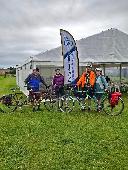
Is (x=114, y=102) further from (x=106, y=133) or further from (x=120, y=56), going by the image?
(x=120, y=56)

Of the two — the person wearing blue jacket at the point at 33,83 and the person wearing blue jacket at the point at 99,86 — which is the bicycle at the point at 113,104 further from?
the person wearing blue jacket at the point at 33,83

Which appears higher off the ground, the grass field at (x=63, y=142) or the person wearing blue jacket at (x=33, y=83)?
the person wearing blue jacket at (x=33, y=83)

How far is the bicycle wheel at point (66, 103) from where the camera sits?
44.7 feet

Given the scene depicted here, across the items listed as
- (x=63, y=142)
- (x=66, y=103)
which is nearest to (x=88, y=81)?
(x=66, y=103)

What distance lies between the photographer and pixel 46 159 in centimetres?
675

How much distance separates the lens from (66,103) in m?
13.7

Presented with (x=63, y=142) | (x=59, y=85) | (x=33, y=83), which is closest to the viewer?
(x=63, y=142)

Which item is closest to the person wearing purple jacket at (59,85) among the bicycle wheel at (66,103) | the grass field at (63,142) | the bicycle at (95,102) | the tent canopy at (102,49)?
the bicycle at (95,102)

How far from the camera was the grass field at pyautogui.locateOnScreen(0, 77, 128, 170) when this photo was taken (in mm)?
6449

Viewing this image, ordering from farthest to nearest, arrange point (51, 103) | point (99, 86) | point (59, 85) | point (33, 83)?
1. point (59, 85)
2. point (33, 83)
3. point (51, 103)
4. point (99, 86)

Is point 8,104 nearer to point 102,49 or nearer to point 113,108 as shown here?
point 113,108

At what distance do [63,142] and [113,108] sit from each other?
17.2ft

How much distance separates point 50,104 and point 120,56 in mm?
8889

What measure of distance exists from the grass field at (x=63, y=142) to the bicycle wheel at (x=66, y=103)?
1.18 m
